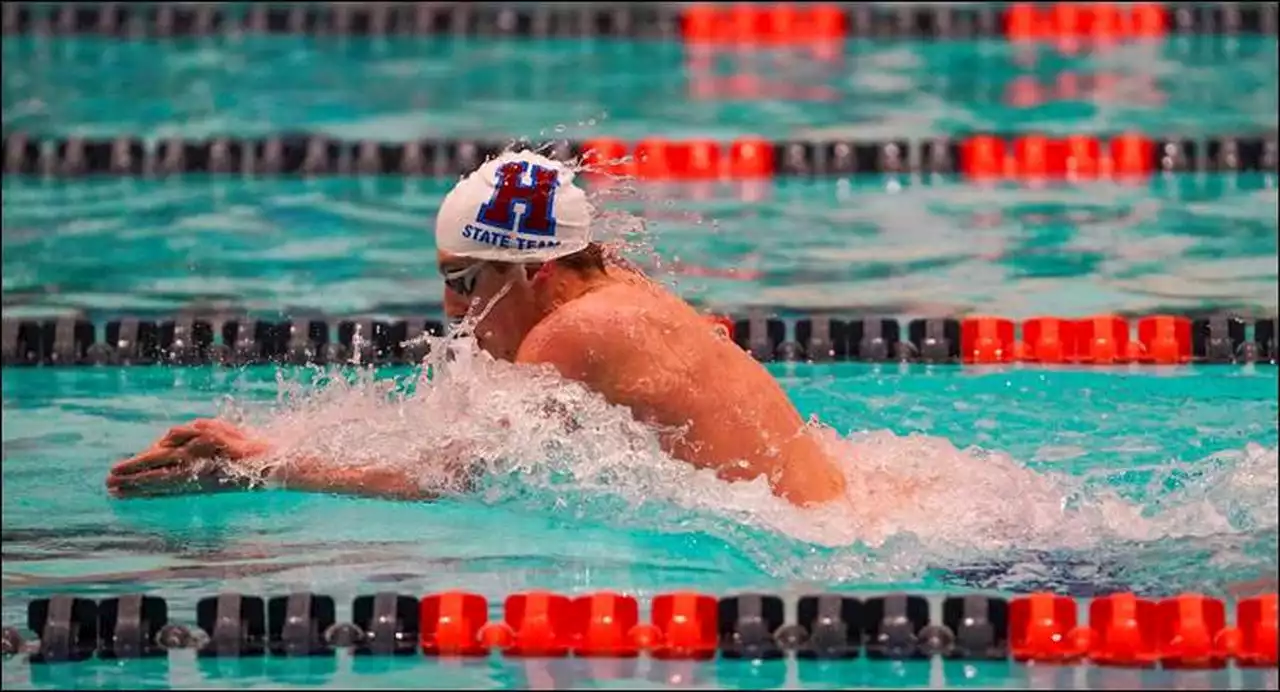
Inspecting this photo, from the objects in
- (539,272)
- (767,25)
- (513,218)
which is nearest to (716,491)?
(539,272)

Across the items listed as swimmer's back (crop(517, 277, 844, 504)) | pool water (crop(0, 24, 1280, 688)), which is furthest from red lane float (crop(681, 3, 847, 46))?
swimmer's back (crop(517, 277, 844, 504))

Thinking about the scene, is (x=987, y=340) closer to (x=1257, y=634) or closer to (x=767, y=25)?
(x=1257, y=634)

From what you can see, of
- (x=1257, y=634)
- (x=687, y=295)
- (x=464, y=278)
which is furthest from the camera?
(x=687, y=295)

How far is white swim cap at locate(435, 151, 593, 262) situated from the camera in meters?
4.67

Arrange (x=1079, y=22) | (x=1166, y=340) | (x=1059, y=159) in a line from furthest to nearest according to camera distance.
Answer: (x=1079, y=22) → (x=1059, y=159) → (x=1166, y=340)

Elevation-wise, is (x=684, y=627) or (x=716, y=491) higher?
(x=716, y=491)

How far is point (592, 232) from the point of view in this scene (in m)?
4.93

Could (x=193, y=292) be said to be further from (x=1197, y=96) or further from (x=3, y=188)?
(x=1197, y=96)

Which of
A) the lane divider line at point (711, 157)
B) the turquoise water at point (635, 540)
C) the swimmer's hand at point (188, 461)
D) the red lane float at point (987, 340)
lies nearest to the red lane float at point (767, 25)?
the lane divider line at point (711, 157)

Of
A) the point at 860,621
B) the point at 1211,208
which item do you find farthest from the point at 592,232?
the point at 1211,208

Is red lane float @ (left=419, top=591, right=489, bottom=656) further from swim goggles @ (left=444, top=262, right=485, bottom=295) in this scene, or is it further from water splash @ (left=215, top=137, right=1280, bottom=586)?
swim goggles @ (left=444, top=262, right=485, bottom=295)

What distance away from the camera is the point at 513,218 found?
467 cm

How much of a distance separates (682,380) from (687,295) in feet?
7.23

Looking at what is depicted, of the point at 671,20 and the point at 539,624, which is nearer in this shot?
the point at 539,624
